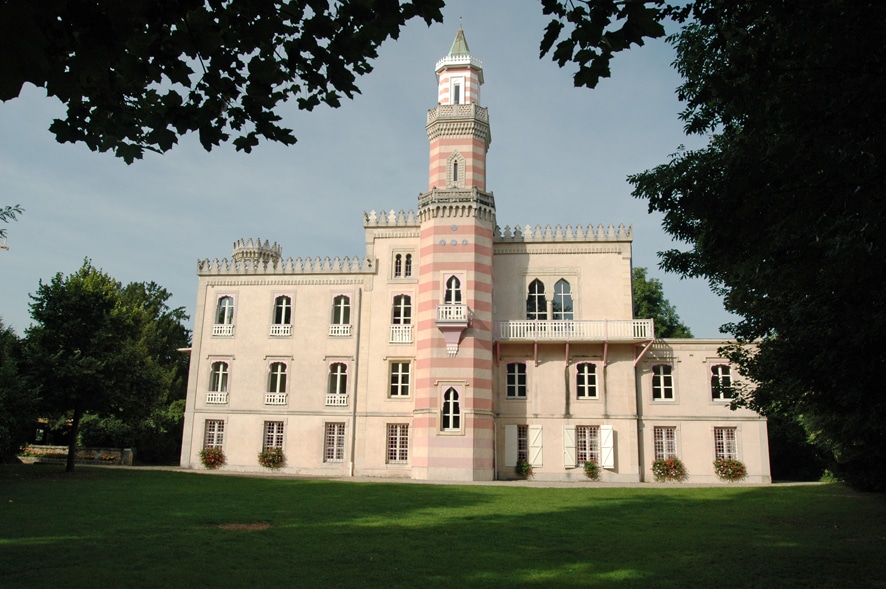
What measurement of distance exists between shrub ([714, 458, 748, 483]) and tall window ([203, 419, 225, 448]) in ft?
73.3

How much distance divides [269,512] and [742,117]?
1218 cm

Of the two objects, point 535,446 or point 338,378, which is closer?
point 535,446

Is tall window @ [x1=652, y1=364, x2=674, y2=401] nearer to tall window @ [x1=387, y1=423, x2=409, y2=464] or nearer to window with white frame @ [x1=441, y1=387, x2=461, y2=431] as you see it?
window with white frame @ [x1=441, y1=387, x2=461, y2=431]

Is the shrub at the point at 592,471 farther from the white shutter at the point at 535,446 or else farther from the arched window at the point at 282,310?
the arched window at the point at 282,310

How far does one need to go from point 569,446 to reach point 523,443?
2.00 metres

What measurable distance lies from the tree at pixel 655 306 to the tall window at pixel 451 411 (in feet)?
72.5

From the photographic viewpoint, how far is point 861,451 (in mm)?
19875

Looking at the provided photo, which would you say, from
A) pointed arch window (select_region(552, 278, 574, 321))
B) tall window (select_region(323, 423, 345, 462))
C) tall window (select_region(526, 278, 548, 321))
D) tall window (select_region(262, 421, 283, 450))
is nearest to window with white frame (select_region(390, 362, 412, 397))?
tall window (select_region(323, 423, 345, 462))

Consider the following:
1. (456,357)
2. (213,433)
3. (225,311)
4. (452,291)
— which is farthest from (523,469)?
(225,311)

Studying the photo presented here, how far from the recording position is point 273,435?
107ft

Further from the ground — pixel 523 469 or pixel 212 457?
pixel 212 457

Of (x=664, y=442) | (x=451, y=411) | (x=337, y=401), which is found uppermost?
(x=337, y=401)

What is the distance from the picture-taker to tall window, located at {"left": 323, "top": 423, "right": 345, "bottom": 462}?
32062 mm

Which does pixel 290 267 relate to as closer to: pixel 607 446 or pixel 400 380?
pixel 400 380
